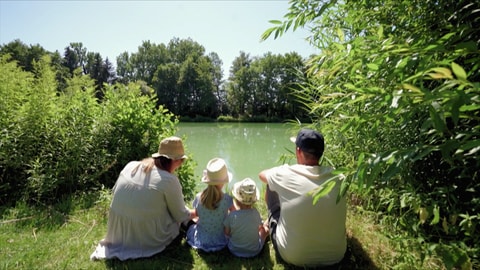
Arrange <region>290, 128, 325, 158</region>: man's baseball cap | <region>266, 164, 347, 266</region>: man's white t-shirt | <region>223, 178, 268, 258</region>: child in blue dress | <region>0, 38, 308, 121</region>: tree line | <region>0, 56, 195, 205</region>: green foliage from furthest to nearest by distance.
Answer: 1. <region>0, 38, 308, 121</region>: tree line
2. <region>0, 56, 195, 205</region>: green foliage
3. <region>223, 178, 268, 258</region>: child in blue dress
4. <region>290, 128, 325, 158</region>: man's baseball cap
5. <region>266, 164, 347, 266</region>: man's white t-shirt

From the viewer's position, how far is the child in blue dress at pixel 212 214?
2.03 meters

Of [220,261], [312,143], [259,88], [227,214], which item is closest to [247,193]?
[227,214]

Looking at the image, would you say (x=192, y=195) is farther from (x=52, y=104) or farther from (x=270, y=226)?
(x=52, y=104)

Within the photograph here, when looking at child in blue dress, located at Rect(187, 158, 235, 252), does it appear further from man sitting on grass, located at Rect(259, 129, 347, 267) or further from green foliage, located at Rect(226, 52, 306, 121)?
green foliage, located at Rect(226, 52, 306, 121)

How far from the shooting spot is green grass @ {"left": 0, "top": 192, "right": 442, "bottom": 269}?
1.83 meters

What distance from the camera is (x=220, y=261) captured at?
6.31 feet

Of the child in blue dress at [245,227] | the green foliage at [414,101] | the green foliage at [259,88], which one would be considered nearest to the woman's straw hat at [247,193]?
the child in blue dress at [245,227]

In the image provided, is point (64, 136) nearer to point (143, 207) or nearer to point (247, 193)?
point (143, 207)

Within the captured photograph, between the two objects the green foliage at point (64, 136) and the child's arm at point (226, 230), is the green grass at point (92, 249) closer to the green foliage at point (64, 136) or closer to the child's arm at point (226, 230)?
the child's arm at point (226, 230)

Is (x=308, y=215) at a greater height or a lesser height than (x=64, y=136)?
lesser

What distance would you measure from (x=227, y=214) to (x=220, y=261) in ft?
1.10

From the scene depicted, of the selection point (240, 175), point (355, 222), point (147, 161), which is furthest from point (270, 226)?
point (240, 175)

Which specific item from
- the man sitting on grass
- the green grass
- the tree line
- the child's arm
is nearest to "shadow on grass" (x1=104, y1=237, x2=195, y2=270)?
the green grass

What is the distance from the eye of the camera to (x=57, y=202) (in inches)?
117
